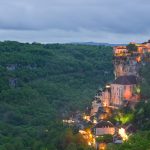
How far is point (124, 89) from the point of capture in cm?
7188

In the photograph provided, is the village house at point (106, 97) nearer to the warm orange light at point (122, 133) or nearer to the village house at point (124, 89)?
the village house at point (124, 89)

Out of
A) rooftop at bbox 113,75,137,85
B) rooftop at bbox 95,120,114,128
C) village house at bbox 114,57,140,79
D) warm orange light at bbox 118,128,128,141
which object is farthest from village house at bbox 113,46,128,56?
warm orange light at bbox 118,128,128,141

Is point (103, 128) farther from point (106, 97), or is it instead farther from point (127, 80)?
point (106, 97)

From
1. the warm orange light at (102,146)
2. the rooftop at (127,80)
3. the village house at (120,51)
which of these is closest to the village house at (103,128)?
the warm orange light at (102,146)

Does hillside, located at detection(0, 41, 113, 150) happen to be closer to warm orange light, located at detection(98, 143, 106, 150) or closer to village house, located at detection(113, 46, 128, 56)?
warm orange light, located at detection(98, 143, 106, 150)

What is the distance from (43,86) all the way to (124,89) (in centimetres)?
6142

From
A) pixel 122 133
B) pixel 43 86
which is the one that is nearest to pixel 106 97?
pixel 122 133

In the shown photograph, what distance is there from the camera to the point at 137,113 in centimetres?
6625

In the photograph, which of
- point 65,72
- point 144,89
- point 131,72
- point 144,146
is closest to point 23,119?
point 131,72

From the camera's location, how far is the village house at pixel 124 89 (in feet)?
235

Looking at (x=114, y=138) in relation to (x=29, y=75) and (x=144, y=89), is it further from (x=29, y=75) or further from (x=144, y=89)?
(x=29, y=75)

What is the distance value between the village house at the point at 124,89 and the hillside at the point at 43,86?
6.46m

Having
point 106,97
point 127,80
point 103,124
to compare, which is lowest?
point 103,124

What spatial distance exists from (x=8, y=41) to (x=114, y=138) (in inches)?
4450
